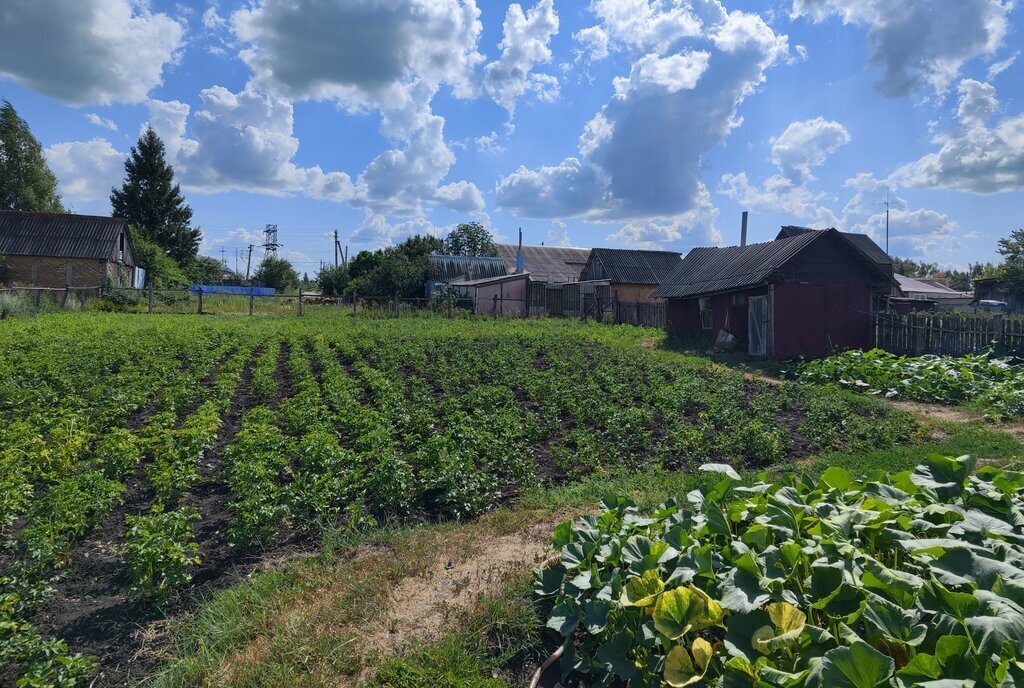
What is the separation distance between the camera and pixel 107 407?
357 inches

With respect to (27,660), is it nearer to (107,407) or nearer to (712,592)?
(712,592)

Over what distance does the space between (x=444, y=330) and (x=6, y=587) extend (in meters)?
19.3

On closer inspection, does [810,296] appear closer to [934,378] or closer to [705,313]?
[705,313]

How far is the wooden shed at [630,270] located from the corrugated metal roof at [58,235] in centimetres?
2870

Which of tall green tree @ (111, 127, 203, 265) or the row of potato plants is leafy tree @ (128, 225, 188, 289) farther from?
the row of potato plants

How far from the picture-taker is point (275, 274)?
65.2 meters

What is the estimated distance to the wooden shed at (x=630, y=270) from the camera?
126ft

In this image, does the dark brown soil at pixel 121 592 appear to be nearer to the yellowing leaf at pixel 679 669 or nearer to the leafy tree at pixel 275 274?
the yellowing leaf at pixel 679 669

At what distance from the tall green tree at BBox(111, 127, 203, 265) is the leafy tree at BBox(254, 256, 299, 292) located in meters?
10.7

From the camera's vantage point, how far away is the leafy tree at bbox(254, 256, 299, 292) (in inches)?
2559

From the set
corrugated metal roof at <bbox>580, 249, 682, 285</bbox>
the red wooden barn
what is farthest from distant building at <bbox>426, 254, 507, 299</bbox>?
the red wooden barn

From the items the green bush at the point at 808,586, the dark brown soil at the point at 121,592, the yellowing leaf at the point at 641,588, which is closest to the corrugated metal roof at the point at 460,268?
the dark brown soil at the point at 121,592

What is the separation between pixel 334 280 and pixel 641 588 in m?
53.4

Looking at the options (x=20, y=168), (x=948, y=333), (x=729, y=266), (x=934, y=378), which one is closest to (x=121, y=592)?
(x=934, y=378)
